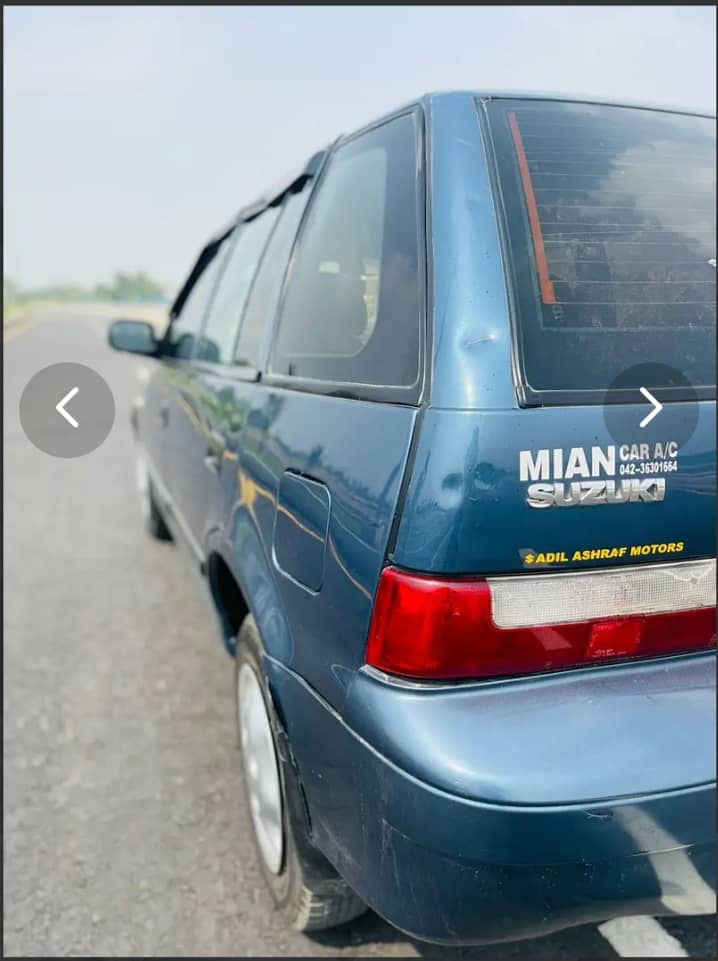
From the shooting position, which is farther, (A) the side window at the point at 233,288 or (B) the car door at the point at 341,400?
(A) the side window at the point at 233,288

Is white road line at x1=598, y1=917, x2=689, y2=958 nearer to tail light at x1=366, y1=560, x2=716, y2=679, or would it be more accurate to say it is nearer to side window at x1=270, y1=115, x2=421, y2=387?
tail light at x1=366, y1=560, x2=716, y2=679

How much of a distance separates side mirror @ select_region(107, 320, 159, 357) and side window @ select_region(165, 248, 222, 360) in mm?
119

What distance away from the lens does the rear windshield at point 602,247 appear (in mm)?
1542

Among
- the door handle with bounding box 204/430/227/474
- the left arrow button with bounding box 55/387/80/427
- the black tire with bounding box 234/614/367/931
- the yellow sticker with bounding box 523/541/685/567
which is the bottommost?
the black tire with bounding box 234/614/367/931

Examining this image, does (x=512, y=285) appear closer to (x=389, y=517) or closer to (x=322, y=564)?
(x=389, y=517)

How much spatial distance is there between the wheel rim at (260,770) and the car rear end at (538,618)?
0.52 metres

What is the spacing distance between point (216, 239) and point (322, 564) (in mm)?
2488

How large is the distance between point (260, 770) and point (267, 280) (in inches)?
57.5

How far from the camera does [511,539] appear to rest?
143 centimetres

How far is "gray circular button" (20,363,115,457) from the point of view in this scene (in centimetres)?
190

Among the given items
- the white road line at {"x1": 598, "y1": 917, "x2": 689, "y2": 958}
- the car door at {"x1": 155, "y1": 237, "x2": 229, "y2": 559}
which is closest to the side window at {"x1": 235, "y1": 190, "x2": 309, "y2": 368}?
the car door at {"x1": 155, "y1": 237, "x2": 229, "y2": 559}

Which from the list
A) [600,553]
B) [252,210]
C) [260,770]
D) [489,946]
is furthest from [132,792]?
[252,210]

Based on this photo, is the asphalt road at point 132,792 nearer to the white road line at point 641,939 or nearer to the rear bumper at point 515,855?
the white road line at point 641,939

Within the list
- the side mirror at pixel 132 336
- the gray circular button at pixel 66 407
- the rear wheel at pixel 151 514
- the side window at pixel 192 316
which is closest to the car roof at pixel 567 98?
the gray circular button at pixel 66 407
